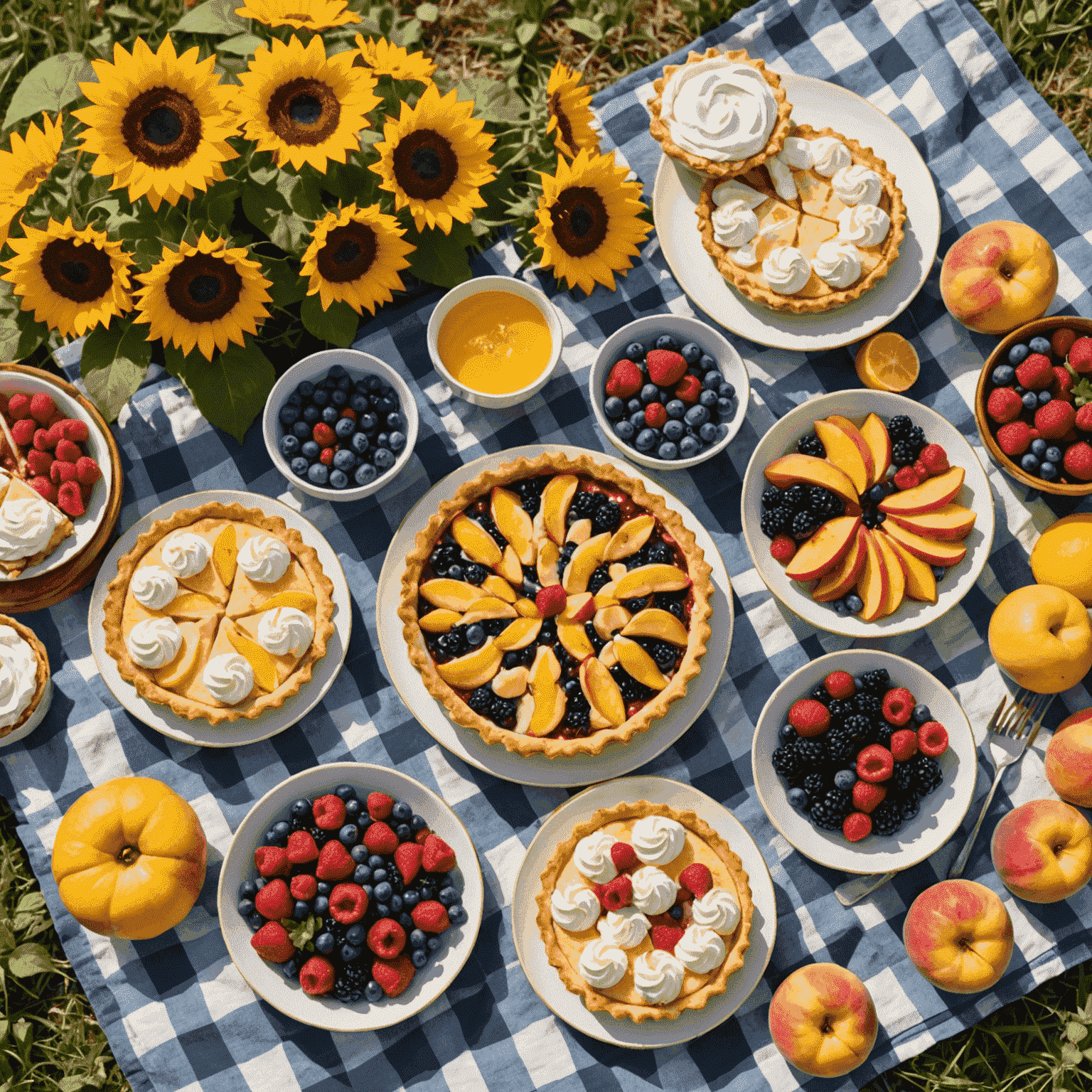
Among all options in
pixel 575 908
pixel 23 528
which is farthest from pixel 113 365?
pixel 575 908

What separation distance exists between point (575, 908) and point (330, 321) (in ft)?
7.85

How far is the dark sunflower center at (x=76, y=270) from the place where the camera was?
3498mm

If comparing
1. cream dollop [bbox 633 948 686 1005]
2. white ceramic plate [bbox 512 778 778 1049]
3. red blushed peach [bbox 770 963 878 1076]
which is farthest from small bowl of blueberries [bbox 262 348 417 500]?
red blushed peach [bbox 770 963 878 1076]

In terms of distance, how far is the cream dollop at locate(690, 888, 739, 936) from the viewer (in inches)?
146

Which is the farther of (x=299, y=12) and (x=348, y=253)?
(x=348, y=253)

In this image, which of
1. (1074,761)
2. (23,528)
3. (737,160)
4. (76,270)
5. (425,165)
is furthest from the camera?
(737,160)

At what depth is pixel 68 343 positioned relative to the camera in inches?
164

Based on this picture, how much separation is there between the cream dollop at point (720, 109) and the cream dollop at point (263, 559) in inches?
87.1

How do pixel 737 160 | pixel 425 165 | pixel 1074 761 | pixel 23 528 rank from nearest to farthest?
pixel 425 165 < pixel 23 528 < pixel 1074 761 < pixel 737 160

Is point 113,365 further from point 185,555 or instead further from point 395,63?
point 395,63

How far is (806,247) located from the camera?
13.3ft

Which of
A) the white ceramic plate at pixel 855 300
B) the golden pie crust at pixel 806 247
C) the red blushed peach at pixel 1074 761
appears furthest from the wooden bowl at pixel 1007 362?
the red blushed peach at pixel 1074 761

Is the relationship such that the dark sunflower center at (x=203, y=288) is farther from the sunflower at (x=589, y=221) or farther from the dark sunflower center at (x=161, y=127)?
the sunflower at (x=589, y=221)

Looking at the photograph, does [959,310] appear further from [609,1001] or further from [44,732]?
[44,732]
